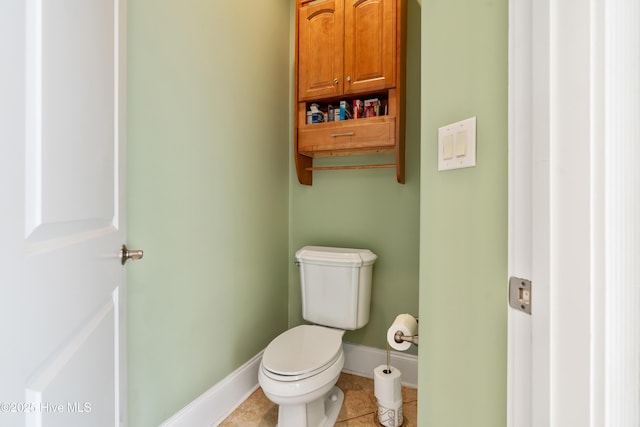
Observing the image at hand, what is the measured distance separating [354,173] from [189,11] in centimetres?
124

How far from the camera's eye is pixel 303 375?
1.21 metres

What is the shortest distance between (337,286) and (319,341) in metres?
0.33

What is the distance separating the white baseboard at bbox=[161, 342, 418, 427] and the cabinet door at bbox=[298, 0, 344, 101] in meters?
1.69

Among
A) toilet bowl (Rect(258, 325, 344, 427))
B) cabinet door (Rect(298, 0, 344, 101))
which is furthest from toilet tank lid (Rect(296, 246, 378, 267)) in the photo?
cabinet door (Rect(298, 0, 344, 101))

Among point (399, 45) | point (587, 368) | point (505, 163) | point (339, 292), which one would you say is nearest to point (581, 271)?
point (587, 368)

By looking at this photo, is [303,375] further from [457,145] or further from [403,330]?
[457,145]

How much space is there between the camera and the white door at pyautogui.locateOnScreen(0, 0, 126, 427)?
16.5 inches

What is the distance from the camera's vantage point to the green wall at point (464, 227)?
1.96ft

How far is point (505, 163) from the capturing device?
58 cm

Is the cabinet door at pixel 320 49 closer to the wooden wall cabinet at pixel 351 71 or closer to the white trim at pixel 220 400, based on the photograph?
the wooden wall cabinet at pixel 351 71

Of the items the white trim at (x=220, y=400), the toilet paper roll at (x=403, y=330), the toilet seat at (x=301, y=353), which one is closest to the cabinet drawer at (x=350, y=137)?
the toilet paper roll at (x=403, y=330)

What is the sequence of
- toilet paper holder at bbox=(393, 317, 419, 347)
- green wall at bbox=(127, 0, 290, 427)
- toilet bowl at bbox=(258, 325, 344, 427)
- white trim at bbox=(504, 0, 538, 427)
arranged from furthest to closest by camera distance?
1. toilet bowl at bbox=(258, 325, 344, 427)
2. green wall at bbox=(127, 0, 290, 427)
3. toilet paper holder at bbox=(393, 317, 419, 347)
4. white trim at bbox=(504, 0, 538, 427)

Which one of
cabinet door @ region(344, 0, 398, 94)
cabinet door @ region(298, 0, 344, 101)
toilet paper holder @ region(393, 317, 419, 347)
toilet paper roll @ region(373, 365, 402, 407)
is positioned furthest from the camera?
cabinet door @ region(298, 0, 344, 101)

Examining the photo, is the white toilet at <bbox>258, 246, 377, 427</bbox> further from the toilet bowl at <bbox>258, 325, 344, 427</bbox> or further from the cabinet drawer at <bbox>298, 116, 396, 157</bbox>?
the cabinet drawer at <bbox>298, 116, 396, 157</bbox>
